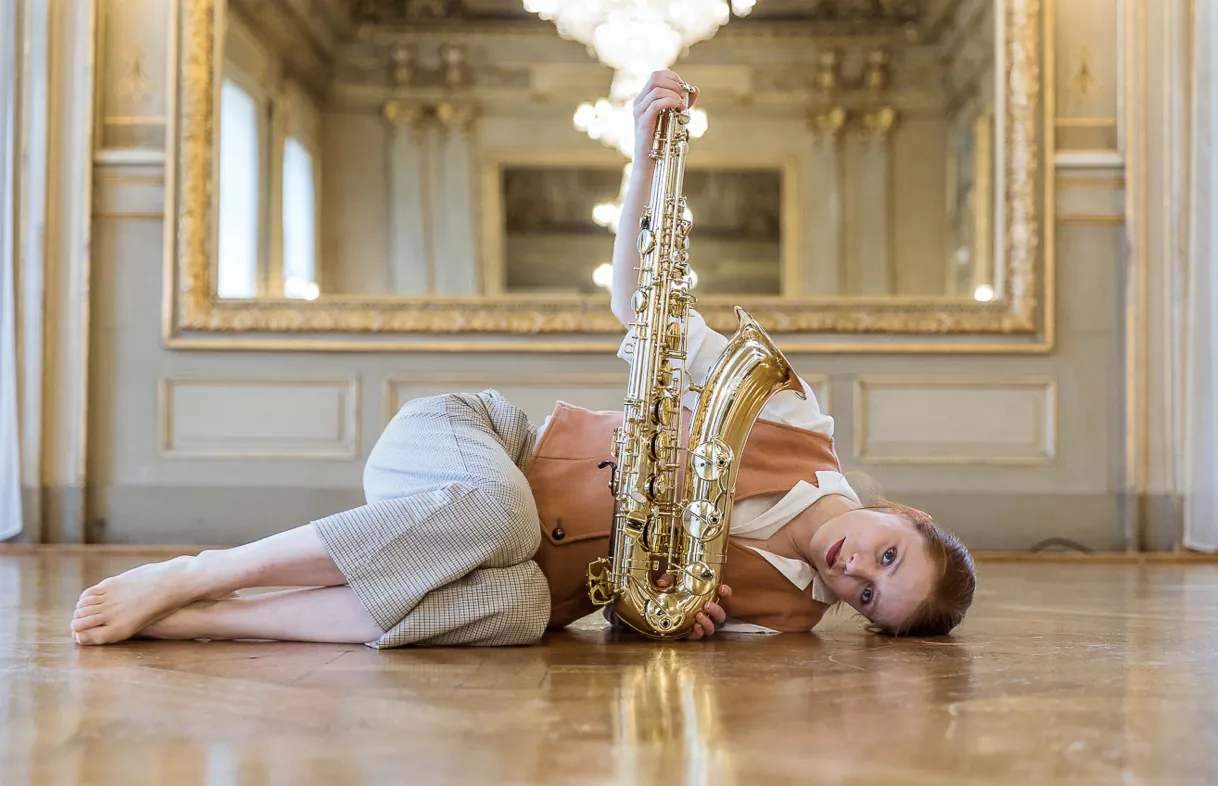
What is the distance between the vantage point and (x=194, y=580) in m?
2.12

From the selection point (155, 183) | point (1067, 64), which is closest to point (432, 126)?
point (155, 183)

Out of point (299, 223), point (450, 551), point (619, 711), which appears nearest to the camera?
point (619, 711)

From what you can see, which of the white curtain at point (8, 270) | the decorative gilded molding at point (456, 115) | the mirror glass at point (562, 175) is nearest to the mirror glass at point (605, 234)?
the mirror glass at point (562, 175)

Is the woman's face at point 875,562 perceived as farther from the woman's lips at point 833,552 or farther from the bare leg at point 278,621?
the bare leg at point 278,621

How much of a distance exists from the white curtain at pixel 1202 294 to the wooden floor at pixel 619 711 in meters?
2.68

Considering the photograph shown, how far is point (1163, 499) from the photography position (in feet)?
16.2

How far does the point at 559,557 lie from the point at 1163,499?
11.5ft

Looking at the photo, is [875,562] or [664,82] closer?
[875,562]

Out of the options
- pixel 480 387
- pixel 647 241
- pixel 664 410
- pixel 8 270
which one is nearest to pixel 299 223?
pixel 480 387

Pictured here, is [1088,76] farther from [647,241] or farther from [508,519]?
[508,519]

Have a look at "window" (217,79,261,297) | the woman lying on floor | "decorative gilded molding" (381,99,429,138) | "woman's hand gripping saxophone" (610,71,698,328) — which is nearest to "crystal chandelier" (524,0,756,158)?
"decorative gilded molding" (381,99,429,138)

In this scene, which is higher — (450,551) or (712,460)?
(712,460)

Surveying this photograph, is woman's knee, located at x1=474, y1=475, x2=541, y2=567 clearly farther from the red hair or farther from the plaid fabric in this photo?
the red hair

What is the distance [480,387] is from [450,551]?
304cm
